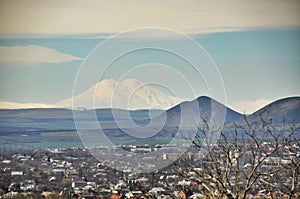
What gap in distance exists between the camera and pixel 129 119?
416 centimetres

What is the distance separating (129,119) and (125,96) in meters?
0.16

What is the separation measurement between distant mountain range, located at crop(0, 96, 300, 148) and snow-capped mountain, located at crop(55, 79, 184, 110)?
47 mm

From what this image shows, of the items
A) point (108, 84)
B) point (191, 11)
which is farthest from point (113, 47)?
point (191, 11)

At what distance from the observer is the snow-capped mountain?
406 cm

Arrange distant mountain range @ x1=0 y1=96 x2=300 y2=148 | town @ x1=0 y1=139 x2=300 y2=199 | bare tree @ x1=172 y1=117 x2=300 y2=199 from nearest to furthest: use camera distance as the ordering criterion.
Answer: bare tree @ x1=172 y1=117 x2=300 y2=199 → town @ x1=0 y1=139 x2=300 y2=199 → distant mountain range @ x1=0 y1=96 x2=300 y2=148

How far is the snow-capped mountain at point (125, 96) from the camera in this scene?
4059 mm

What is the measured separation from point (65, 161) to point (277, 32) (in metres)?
1.70

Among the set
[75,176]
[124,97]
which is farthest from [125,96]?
[75,176]

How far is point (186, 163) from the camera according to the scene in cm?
344

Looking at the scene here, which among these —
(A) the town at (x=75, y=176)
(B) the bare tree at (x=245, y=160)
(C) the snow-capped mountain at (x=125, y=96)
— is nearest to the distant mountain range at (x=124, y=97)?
(C) the snow-capped mountain at (x=125, y=96)

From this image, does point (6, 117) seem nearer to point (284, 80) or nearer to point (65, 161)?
point (65, 161)

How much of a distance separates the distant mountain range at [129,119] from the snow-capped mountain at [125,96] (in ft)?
0.15

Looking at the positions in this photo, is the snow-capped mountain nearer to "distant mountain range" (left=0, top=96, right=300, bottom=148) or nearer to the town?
"distant mountain range" (left=0, top=96, right=300, bottom=148)

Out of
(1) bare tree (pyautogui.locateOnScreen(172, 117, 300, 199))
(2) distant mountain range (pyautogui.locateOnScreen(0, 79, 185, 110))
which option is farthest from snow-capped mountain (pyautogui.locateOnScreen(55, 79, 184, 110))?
(1) bare tree (pyautogui.locateOnScreen(172, 117, 300, 199))
